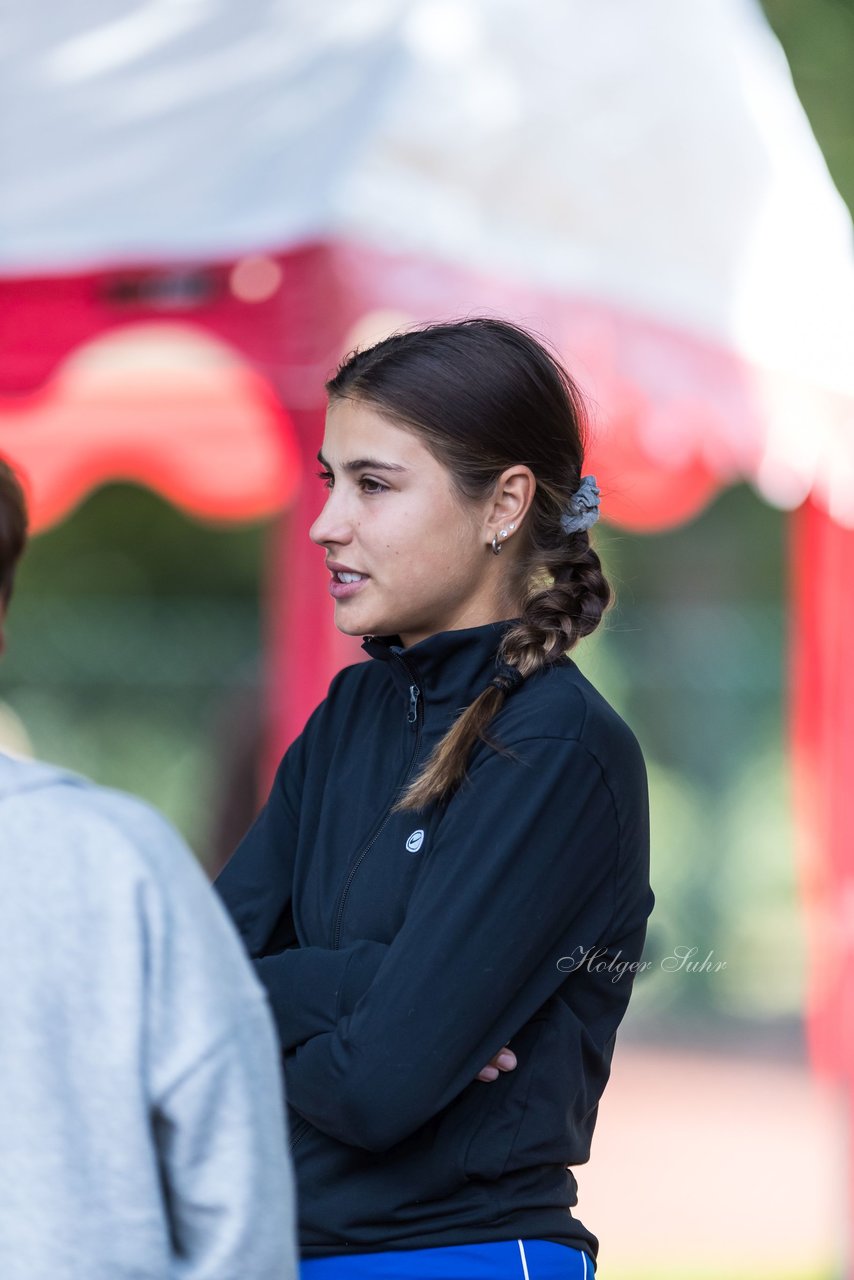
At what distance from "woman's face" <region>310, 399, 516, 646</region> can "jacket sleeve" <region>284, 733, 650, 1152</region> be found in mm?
231

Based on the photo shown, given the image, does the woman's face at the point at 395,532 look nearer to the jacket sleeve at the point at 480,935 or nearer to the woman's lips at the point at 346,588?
the woman's lips at the point at 346,588

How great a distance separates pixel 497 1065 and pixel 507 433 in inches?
28.3

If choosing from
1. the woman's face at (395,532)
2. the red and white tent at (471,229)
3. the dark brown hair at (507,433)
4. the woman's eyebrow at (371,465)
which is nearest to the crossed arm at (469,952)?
the dark brown hair at (507,433)

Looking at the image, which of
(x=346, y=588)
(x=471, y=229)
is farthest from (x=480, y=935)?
(x=471, y=229)

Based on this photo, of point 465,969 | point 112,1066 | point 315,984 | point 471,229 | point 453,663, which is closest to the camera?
point 112,1066

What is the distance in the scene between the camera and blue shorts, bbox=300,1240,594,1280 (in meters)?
1.63

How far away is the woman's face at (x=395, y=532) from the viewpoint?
6.09 ft

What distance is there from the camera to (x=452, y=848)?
1683 millimetres

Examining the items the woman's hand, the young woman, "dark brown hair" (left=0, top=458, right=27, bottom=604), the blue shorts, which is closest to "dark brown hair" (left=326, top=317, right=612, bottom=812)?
the young woman

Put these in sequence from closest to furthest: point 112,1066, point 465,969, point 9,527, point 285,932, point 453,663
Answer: point 112,1066
point 9,527
point 465,969
point 453,663
point 285,932

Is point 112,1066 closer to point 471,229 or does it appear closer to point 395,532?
point 395,532

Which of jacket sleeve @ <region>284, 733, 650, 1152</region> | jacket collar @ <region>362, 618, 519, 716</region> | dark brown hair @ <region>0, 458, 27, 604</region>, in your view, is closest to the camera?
dark brown hair @ <region>0, 458, 27, 604</region>

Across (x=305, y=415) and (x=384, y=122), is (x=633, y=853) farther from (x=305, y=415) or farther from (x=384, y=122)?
(x=384, y=122)

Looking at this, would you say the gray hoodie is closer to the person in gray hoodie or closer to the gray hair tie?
the person in gray hoodie
